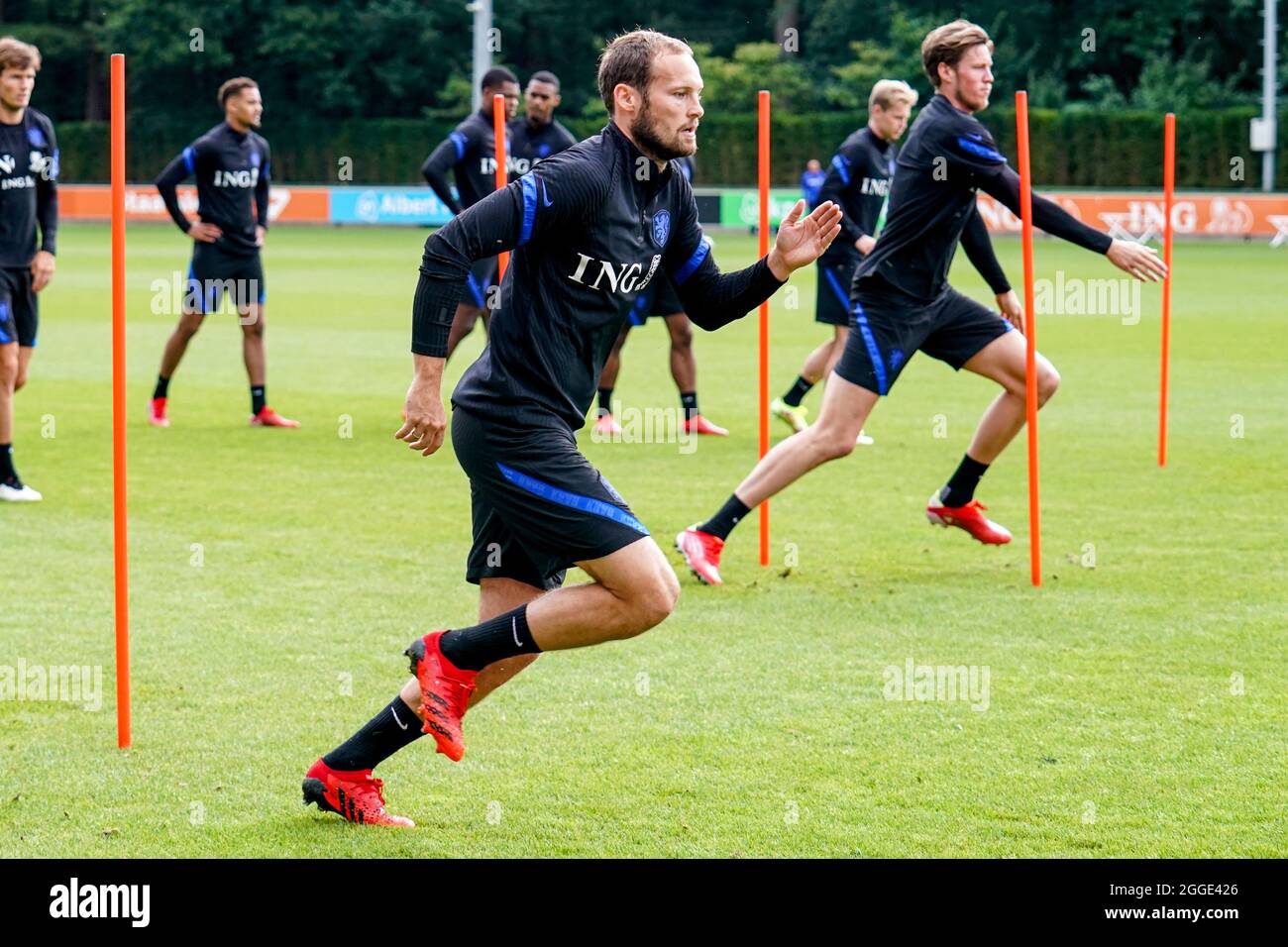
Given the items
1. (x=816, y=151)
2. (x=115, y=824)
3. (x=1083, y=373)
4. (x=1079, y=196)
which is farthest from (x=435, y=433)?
(x=816, y=151)

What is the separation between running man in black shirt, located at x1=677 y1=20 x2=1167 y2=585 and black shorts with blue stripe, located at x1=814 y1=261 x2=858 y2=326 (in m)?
3.85

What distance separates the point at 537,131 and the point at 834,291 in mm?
2542

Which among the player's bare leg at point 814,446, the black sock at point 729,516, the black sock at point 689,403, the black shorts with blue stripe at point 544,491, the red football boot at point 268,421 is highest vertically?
the black shorts with blue stripe at point 544,491

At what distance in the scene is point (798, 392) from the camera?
13.3m

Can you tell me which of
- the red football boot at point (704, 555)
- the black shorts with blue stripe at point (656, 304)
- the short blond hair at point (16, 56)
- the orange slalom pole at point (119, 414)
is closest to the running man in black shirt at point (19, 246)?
the short blond hair at point (16, 56)

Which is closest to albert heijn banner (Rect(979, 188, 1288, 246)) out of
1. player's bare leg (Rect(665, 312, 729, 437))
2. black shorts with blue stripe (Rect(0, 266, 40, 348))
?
player's bare leg (Rect(665, 312, 729, 437))

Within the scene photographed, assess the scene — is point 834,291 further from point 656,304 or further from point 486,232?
point 486,232

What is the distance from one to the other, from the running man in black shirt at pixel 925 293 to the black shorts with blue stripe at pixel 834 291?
385cm

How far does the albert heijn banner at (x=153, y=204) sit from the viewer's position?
47.4 metres

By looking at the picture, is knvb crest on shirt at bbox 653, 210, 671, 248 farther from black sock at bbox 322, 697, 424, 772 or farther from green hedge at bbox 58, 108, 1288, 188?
green hedge at bbox 58, 108, 1288, 188

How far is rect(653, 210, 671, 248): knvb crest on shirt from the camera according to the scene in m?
4.98

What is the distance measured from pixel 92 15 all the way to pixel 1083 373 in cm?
5717

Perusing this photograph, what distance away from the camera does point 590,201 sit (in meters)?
4.70

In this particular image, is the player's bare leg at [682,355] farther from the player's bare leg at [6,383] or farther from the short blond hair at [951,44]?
the short blond hair at [951,44]
